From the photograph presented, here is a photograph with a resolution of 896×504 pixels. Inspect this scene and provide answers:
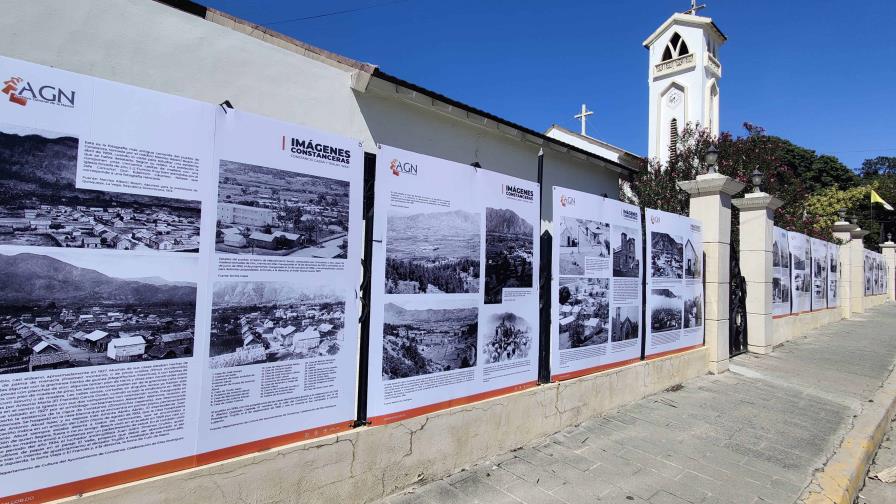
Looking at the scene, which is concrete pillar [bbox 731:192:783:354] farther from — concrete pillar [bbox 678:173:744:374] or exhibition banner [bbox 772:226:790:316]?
concrete pillar [bbox 678:173:744:374]

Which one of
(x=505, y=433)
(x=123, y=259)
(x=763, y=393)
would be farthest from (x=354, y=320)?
(x=763, y=393)

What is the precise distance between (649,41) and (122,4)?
2586 centimetres

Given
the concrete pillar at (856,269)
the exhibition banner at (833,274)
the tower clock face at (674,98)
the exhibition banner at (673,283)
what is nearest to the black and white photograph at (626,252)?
the exhibition banner at (673,283)

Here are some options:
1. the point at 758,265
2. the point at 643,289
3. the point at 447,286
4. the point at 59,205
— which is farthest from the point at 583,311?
the point at 758,265

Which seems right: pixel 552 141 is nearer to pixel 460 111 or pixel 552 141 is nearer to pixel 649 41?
pixel 460 111

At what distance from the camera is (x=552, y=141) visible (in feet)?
35.0

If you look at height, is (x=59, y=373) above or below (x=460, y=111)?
below

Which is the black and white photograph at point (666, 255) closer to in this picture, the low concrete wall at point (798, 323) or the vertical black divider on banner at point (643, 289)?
the vertical black divider on banner at point (643, 289)

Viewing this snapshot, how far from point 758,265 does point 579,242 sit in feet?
22.8

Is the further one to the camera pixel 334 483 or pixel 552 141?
pixel 552 141

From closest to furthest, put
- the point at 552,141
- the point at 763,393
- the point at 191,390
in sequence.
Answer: the point at 191,390, the point at 763,393, the point at 552,141

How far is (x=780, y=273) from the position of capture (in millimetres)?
10922

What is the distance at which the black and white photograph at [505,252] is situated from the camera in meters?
3.96

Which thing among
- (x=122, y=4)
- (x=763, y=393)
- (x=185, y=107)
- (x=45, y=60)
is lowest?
(x=763, y=393)
